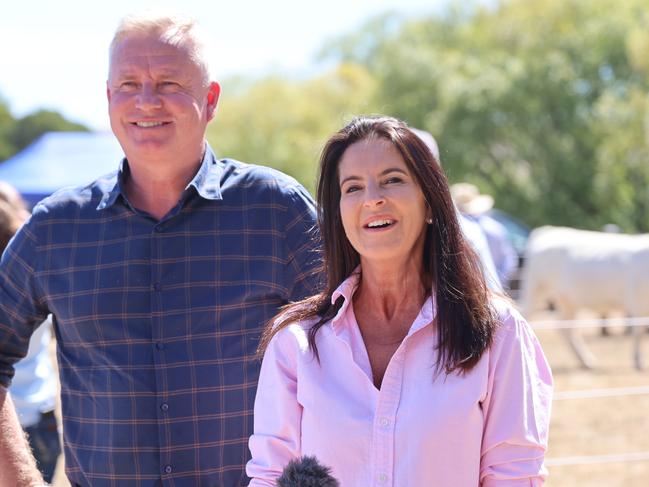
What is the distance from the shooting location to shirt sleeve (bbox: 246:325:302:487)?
1.90 meters

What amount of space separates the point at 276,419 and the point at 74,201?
3.40 feet

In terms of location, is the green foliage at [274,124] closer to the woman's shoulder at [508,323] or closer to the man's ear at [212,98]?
the man's ear at [212,98]

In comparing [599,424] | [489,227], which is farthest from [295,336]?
[599,424]

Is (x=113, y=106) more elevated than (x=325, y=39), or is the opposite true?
(x=325, y=39)

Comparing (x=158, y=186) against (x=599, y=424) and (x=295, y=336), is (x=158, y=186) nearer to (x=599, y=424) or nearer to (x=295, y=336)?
(x=295, y=336)

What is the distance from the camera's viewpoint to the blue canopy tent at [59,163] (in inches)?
533

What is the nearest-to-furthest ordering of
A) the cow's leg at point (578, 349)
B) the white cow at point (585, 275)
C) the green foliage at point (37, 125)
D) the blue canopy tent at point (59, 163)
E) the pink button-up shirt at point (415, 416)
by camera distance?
the pink button-up shirt at point (415, 416) < the cow's leg at point (578, 349) < the white cow at point (585, 275) < the blue canopy tent at point (59, 163) < the green foliage at point (37, 125)

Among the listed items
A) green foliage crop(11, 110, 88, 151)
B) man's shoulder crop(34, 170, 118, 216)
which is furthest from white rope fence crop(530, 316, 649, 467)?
green foliage crop(11, 110, 88, 151)

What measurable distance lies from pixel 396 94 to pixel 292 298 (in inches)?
1144

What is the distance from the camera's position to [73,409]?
8.29 ft

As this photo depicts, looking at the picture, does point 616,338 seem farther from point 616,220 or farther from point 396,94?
point 396,94

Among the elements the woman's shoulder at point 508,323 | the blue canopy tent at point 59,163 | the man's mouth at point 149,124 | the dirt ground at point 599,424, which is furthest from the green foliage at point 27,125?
the woman's shoulder at point 508,323

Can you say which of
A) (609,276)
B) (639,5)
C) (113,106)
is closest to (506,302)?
(113,106)

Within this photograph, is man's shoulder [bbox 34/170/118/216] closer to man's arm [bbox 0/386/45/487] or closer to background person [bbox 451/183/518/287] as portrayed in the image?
man's arm [bbox 0/386/45/487]
